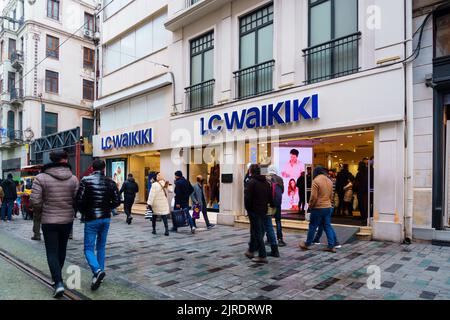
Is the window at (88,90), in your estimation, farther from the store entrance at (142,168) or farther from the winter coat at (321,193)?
the winter coat at (321,193)

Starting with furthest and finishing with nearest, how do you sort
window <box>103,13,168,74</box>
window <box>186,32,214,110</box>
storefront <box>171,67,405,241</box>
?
window <box>103,13,168,74</box>, window <box>186,32,214,110</box>, storefront <box>171,67,405,241</box>

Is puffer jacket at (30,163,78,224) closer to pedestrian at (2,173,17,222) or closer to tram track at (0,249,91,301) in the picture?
tram track at (0,249,91,301)

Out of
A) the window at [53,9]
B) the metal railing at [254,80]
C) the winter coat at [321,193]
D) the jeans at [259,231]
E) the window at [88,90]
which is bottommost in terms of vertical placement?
the jeans at [259,231]

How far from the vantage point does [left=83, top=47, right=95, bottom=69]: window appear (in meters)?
31.0

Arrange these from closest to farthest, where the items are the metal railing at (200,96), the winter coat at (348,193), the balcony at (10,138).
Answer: the winter coat at (348,193) < the metal railing at (200,96) < the balcony at (10,138)

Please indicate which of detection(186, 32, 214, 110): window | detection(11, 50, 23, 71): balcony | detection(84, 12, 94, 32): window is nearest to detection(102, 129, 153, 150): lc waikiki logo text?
detection(186, 32, 214, 110): window

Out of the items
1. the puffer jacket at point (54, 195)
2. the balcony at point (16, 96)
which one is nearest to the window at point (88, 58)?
the balcony at point (16, 96)

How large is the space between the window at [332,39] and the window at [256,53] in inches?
57.7

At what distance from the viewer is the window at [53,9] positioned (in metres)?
28.4

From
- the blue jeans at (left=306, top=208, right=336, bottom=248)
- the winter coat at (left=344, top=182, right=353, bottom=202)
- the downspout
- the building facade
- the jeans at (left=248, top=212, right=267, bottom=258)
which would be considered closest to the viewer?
the jeans at (left=248, top=212, right=267, bottom=258)

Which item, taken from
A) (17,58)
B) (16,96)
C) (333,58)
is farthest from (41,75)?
(333,58)

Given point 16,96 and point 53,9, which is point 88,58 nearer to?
point 53,9

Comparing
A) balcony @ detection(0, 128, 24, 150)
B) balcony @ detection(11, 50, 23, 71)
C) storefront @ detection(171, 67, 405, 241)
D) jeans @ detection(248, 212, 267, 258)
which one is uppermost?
balcony @ detection(11, 50, 23, 71)

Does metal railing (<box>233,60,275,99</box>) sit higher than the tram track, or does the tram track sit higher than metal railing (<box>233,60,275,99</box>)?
metal railing (<box>233,60,275,99</box>)
